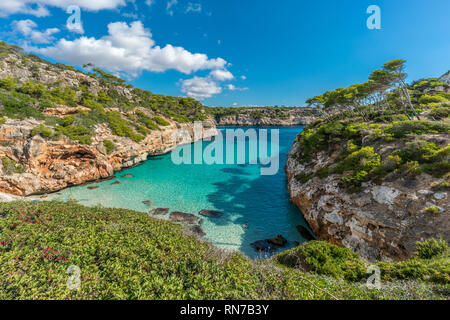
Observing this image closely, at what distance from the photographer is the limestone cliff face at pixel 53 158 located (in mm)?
13690

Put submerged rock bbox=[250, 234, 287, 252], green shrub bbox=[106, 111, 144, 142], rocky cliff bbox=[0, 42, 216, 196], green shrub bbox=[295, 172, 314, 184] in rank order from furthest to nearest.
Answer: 1. green shrub bbox=[106, 111, 144, 142]
2. rocky cliff bbox=[0, 42, 216, 196]
3. green shrub bbox=[295, 172, 314, 184]
4. submerged rock bbox=[250, 234, 287, 252]

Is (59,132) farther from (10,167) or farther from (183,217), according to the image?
(183,217)

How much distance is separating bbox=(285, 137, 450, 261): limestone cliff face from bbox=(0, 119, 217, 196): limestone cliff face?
21.9 metres

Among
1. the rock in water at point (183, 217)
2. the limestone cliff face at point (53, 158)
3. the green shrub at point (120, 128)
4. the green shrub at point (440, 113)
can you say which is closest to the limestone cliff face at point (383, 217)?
the rock in water at point (183, 217)

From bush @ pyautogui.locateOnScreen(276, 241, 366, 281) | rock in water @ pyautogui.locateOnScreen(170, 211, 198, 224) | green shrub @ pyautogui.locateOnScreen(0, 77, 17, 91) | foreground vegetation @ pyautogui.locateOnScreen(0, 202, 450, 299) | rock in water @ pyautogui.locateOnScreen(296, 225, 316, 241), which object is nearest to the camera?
foreground vegetation @ pyautogui.locateOnScreen(0, 202, 450, 299)

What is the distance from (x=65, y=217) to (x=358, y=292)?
33.1 ft

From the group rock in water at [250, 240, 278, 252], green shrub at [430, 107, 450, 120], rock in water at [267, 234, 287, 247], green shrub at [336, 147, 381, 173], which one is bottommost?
rock in water at [250, 240, 278, 252]

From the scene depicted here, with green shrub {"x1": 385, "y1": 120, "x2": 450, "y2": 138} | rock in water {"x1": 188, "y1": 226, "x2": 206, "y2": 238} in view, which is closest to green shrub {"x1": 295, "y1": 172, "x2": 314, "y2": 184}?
green shrub {"x1": 385, "y1": 120, "x2": 450, "y2": 138}

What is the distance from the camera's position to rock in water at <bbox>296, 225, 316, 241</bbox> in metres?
10.8

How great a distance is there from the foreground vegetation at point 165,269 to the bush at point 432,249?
0.9 inches

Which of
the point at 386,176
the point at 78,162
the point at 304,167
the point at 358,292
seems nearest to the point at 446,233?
the point at 386,176

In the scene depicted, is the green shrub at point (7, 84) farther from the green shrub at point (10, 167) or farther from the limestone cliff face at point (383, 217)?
the limestone cliff face at point (383, 217)

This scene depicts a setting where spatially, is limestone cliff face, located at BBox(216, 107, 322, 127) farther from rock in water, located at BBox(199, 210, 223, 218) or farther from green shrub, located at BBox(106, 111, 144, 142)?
rock in water, located at BBox(199, 210, 223, 218)
